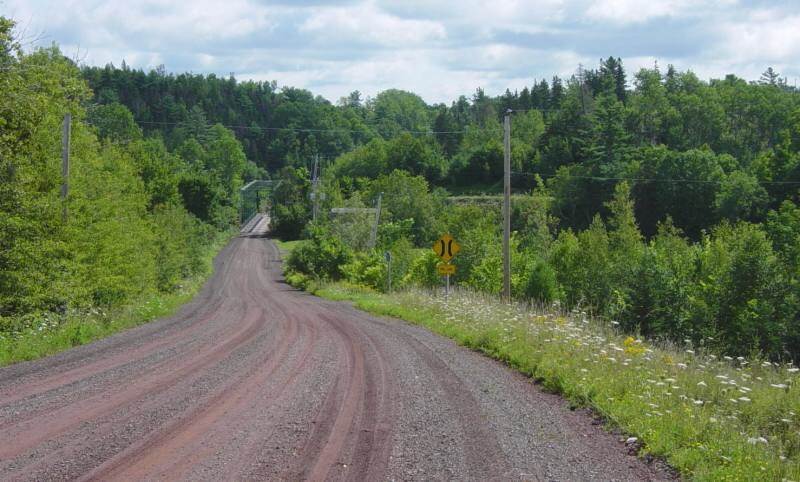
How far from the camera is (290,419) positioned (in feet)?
31.7

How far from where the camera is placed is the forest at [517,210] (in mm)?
21531

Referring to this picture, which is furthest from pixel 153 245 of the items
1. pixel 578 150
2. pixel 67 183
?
pixel 578 150

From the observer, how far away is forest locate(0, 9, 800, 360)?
848 inches

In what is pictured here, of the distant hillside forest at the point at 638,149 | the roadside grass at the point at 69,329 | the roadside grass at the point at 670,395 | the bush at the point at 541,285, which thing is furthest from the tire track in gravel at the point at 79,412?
the distant hillside forest at the point at 638,149

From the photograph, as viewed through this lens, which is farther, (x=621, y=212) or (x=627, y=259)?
(x=621, y=212)

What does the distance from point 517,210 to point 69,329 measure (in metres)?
82.4

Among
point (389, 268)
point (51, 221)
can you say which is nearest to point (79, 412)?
point (51, 221)

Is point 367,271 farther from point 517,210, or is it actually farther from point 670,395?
point 517,210

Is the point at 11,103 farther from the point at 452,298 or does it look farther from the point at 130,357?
the point at 452,298

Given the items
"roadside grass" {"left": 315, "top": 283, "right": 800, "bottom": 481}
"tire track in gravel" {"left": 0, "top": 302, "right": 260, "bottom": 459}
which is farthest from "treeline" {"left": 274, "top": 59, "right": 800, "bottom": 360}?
"tire track in gravel" {"left": 0, "top": 302, "right": 260, "bottom": 459}

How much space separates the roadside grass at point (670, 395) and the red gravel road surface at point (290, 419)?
393 mm

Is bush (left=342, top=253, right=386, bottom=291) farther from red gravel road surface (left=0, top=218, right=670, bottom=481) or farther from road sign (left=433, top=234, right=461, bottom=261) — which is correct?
red gravel road surface (left=0, top=218, right=670, bottom=481)

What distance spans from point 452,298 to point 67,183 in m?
12.8

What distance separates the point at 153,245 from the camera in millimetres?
38281
